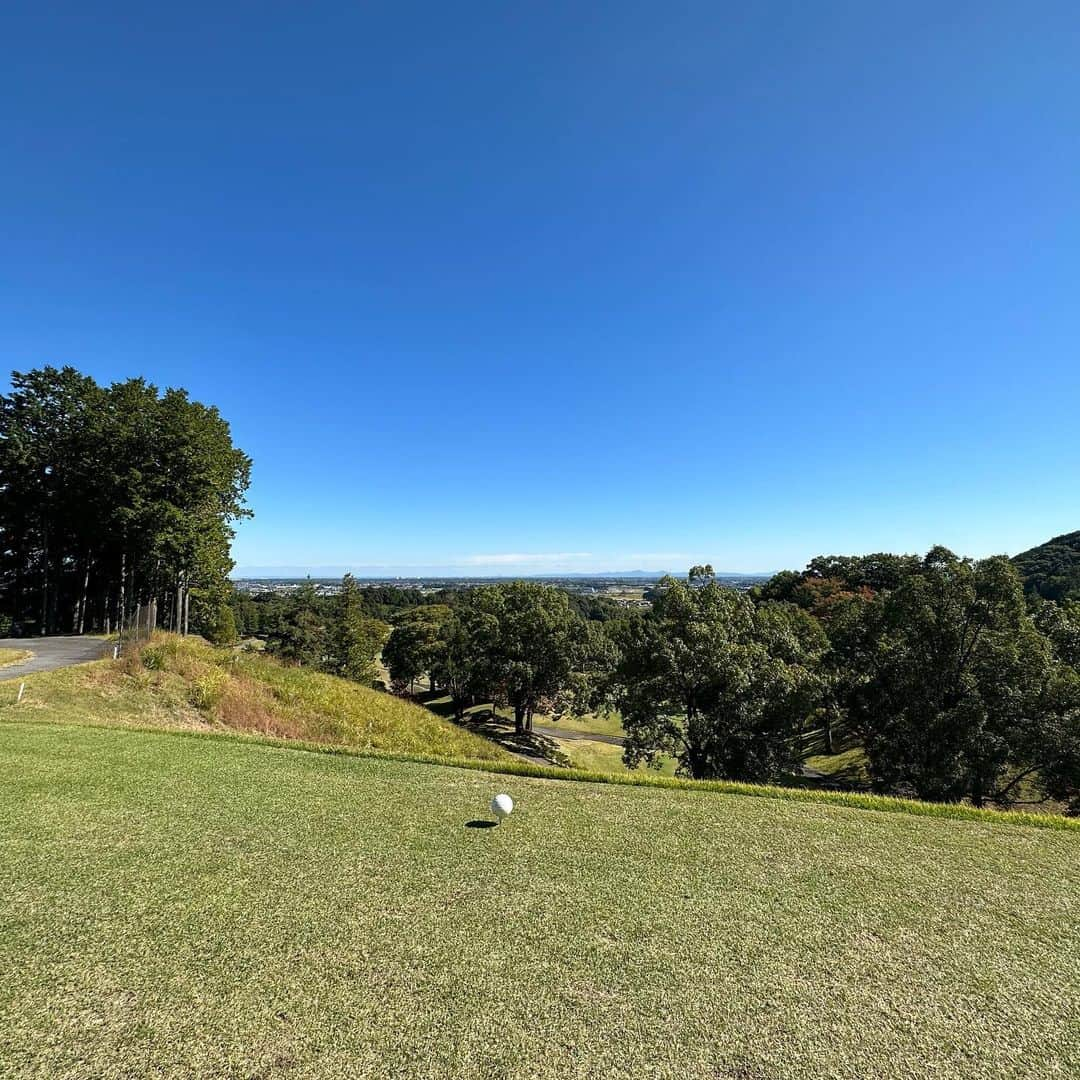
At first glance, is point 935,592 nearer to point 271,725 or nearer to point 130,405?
point 271,725

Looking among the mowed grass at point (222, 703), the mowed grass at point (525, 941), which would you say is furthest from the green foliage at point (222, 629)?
the mowed grass at point (525, 941)

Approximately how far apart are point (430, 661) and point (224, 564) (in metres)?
19.8

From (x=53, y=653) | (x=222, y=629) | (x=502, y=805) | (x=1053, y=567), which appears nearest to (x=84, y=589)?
(x=222, y=629)

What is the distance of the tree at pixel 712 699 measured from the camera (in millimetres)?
15875

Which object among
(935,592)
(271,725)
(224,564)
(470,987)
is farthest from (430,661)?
(470,987)

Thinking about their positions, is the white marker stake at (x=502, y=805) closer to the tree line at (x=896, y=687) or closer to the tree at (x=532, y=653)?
the tree line at (x=896, y=687)

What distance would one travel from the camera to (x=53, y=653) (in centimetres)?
1628

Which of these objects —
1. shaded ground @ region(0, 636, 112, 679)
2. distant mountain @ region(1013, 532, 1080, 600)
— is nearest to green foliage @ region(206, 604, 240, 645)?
shaded ground @ region(0, 636, 112, 679)

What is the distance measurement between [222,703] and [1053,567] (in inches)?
3598

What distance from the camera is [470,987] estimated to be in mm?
3246

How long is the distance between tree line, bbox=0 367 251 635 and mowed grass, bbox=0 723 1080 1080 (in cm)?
1993

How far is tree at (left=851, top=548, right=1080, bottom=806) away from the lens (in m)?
14.7

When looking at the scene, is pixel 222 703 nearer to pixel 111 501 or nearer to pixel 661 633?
pixel 661 633

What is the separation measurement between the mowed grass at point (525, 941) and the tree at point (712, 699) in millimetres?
9862
